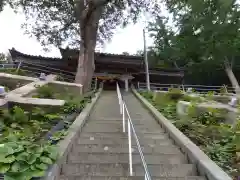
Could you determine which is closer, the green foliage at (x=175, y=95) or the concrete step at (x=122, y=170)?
the concrete step at (x=122, y=170)

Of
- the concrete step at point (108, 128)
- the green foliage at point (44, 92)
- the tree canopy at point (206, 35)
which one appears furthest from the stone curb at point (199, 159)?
the tree canopy at point (206, 35)

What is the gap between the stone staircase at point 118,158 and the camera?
13.7ft

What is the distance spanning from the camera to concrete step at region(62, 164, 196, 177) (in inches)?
165

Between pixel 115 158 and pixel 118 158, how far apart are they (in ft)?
0.17

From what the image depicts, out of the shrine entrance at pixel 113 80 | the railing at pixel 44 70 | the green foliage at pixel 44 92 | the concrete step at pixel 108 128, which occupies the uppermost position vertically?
the railing at pixel 44 70

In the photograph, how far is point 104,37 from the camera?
1922cm

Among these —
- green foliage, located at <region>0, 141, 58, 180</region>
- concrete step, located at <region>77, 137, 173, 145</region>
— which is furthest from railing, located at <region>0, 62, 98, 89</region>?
green foliage, located at <region>0, 141, 58, 180</region>

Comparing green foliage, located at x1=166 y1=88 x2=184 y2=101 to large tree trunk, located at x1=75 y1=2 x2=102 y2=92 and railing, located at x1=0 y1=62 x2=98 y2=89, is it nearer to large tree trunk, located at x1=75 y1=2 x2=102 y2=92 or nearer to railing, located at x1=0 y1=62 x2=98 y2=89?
large tree trunk, located at x1=75 y1=2 x2=102 y2=92

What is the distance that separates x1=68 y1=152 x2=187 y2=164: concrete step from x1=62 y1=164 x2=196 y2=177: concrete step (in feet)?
0.84

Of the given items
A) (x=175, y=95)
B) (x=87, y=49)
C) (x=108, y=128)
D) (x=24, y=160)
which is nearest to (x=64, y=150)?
(x=24, y=160)

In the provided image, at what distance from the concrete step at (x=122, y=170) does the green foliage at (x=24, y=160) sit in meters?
0.53

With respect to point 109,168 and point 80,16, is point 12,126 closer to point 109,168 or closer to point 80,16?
point 109,168

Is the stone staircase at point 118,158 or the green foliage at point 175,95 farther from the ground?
the green foliage at point 175,95

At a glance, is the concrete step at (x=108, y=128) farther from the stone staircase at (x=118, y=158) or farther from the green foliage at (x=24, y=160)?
the green foliage at (x=24, y=160)
